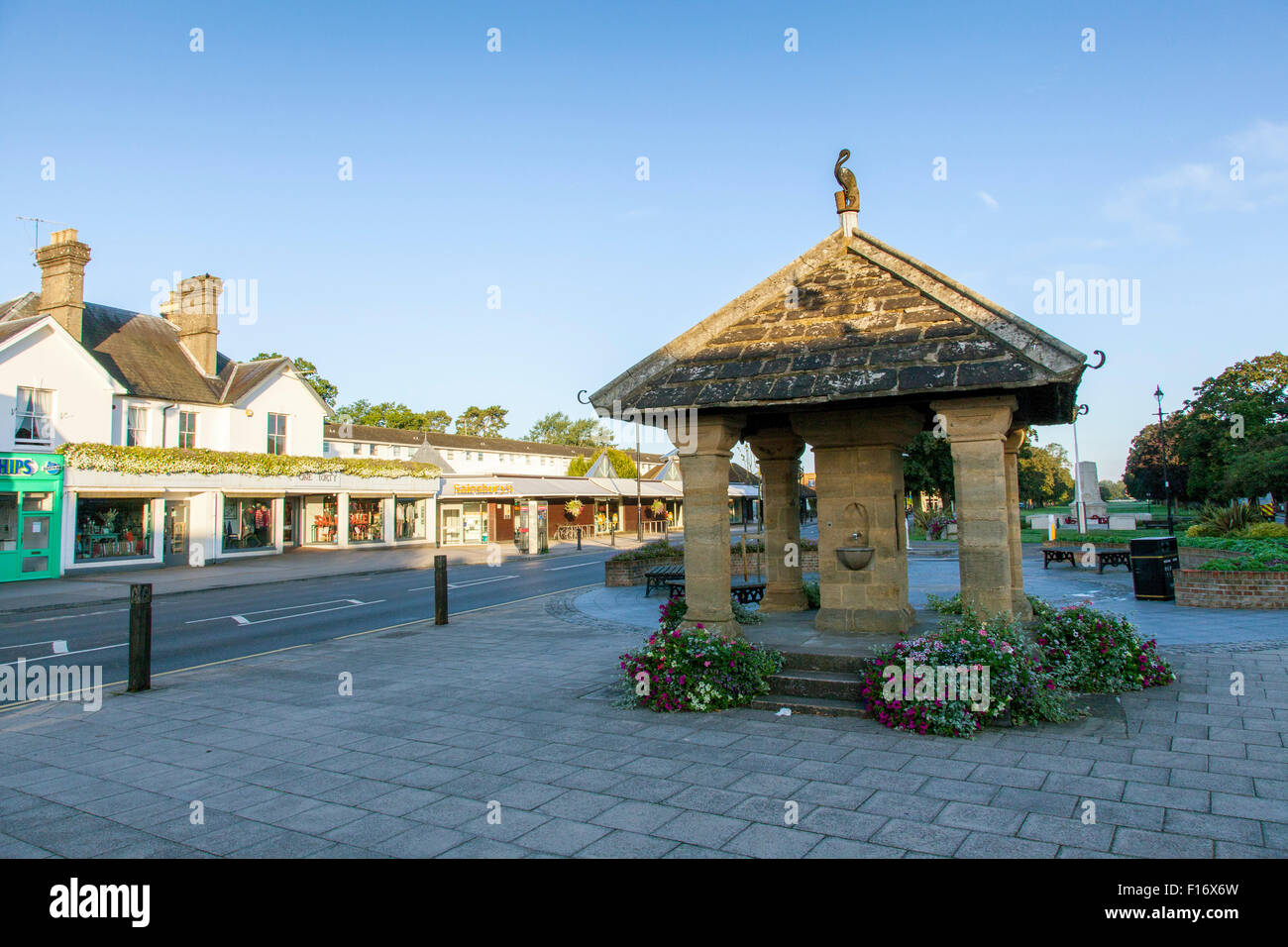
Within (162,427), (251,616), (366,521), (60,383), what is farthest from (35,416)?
(366,521)

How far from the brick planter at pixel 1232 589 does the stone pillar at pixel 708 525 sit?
10.6 m

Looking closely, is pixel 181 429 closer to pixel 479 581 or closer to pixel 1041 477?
pixel 479 581

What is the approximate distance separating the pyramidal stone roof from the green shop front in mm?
25346

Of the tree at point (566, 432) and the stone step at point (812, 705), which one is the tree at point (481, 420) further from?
the stone step at point (812, 705)

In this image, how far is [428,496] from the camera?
1779 inches

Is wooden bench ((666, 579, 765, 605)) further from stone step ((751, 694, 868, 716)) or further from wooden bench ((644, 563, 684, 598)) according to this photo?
stone step ((751, 694, 868, 716))

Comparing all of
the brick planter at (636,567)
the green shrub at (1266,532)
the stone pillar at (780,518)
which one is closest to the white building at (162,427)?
the brick planter at (636,567)

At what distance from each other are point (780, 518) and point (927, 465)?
2412 centimetres

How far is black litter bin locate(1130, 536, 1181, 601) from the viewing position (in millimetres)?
14609

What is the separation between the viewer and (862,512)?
29.5 ft

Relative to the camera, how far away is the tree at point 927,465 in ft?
104

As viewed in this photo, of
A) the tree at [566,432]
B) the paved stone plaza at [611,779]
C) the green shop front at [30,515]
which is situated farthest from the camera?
the tree at [566,432]

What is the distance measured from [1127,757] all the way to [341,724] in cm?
701
